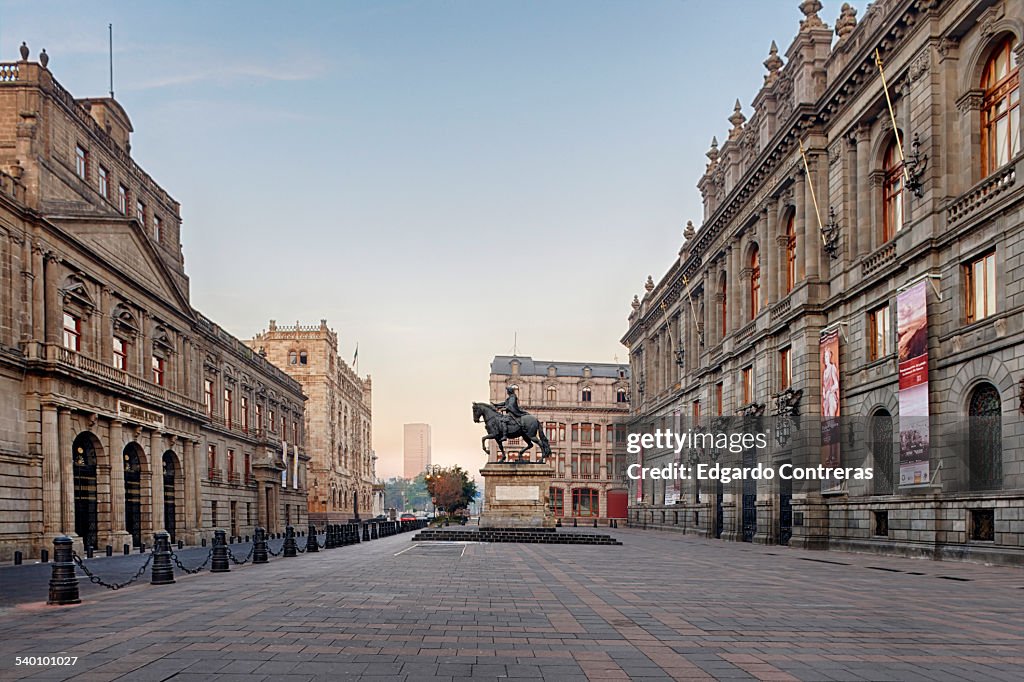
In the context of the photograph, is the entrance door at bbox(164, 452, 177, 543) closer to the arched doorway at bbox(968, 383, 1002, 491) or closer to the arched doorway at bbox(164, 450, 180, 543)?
the arched doorway at bbox(164, 450, 180, 543)

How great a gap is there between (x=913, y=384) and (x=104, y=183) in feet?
122

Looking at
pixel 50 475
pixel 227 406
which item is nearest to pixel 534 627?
Result: pixel 50 475

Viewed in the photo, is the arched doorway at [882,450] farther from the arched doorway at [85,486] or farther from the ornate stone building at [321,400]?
the ornate stone building at [321,400]

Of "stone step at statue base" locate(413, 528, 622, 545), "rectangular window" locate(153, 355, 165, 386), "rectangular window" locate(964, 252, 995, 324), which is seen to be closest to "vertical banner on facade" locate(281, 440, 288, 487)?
"rectangular window" locate(153, 355, 165, 386)

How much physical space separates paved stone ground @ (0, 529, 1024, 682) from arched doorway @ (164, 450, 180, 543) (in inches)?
1095

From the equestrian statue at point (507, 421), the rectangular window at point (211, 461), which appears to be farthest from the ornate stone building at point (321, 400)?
the equestrian statue at point (507, 421)

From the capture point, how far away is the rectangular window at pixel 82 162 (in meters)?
39.6

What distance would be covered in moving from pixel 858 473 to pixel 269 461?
1757 inches

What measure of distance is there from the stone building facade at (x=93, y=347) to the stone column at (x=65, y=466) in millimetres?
39

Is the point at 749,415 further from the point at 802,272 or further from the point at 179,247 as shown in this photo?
the point at 179,247

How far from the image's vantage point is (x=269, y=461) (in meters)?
64.8

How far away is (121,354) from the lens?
42.3 meters

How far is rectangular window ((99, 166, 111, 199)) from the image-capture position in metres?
42.4

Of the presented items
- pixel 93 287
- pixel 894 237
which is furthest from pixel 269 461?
pixel 894 237
